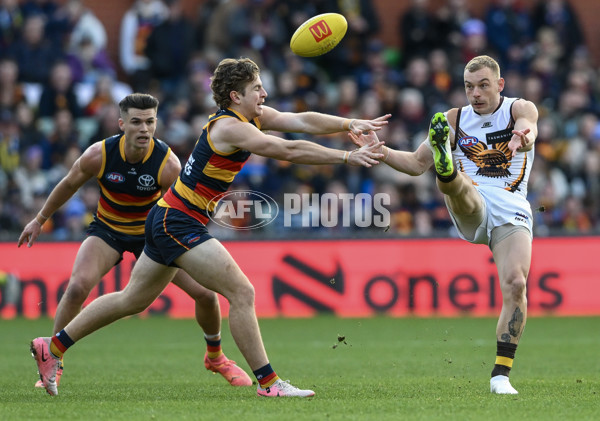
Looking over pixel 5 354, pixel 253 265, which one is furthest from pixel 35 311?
pixel 5 354

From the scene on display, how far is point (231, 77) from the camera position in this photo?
7.51 meters

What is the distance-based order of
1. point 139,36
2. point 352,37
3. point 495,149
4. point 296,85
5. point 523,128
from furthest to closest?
point 352,37, point 139,36, point 296,85, point 495,149, point 523,128

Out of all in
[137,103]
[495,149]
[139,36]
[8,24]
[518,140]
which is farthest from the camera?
[139,36]

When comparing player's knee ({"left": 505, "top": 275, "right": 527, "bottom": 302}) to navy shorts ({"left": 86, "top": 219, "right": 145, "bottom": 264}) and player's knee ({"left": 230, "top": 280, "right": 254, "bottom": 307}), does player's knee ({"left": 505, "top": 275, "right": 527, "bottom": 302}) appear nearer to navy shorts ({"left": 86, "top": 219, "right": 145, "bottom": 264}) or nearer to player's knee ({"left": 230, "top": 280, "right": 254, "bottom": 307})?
player's knee ({"left": 230, "top": 280, "right": 254, "bottom": 307})

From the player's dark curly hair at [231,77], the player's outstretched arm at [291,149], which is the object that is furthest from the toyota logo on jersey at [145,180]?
the player's outstretched arm at [291,149]

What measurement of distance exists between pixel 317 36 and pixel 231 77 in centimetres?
139

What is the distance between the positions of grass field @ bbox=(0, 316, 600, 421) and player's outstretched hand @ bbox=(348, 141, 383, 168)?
162 centimetres

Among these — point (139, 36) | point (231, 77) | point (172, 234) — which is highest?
point (139, 36)

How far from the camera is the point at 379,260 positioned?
15.4 meters

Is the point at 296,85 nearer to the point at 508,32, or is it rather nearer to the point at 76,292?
the point at 508,32

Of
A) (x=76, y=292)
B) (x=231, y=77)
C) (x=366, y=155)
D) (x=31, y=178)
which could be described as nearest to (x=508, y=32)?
(x=31, y=178)

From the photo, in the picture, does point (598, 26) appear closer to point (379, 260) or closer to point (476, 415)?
point (379, 260)

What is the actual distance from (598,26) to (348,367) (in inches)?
561

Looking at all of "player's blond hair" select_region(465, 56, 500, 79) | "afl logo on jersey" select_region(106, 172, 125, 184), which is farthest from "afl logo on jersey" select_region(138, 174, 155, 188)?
"player's blond hair" select_region(465, 56, 500, 79)
